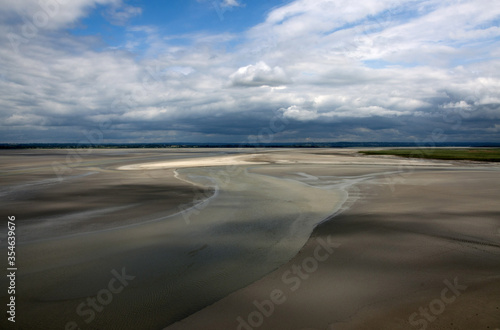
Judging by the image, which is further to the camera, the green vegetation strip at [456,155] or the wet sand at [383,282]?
the green vegetation strip at [456,155]

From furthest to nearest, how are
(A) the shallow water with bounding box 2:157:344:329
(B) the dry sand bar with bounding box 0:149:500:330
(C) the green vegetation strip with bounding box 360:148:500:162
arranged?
(C) the green vegetation strip with bounding box 360:148:500:162
(A) the shallow water with bounding box 2:157:344:329
(B) the dry sand bar with bounding box 0:149:500:330

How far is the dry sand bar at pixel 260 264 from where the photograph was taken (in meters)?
5.45

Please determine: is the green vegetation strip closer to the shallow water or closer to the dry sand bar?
the dry sand bar

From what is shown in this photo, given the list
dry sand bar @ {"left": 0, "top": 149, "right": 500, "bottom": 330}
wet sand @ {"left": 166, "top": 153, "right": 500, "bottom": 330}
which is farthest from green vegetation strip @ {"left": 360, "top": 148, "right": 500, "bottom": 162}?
wet sand @ {"left": 166, "top": 153, "right": 500, "bottom": 330}

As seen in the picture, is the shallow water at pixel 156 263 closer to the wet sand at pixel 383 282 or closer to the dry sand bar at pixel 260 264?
the dry sand bar at pixel 260 264

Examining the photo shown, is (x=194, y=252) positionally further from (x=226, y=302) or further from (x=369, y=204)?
(x=369, y=204)

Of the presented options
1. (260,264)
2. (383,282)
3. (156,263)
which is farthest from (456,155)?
(156,263)

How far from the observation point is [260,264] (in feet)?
25.6

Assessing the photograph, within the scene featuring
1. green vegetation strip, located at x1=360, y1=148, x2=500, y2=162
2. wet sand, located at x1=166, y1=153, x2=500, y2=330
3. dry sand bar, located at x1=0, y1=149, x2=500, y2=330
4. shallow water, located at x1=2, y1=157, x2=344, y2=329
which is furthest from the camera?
green vegetation strip, located at x1=360, y1=148, x2=500, y2=162

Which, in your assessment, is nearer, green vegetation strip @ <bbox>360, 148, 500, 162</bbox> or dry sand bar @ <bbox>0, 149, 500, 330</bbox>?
dry sand bar @ <bbox>0, 149, 500, 330</bbox>

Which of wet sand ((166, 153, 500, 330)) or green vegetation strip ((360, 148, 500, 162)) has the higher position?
green vegetation strip ((360, 148, 500, 162))

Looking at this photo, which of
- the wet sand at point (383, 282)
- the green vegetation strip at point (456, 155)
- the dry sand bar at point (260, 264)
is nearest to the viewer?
the wet sand at point (383, 282)

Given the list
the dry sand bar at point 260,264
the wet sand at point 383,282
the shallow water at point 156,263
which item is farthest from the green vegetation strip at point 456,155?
the shallow water at point 156,263

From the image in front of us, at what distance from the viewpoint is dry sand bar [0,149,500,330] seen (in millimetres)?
5449
